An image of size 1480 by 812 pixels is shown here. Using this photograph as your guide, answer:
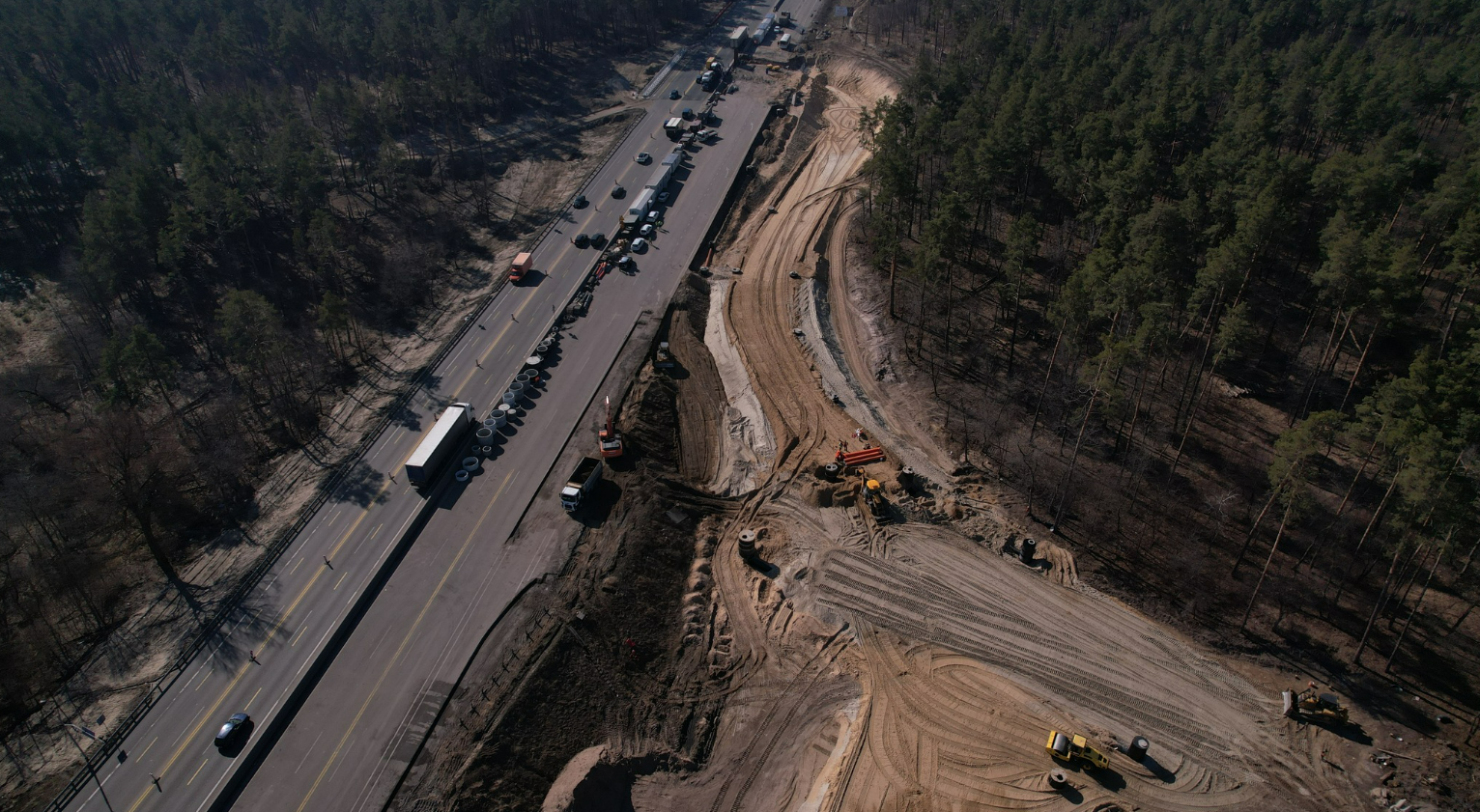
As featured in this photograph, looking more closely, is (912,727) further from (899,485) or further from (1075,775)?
(899,485)

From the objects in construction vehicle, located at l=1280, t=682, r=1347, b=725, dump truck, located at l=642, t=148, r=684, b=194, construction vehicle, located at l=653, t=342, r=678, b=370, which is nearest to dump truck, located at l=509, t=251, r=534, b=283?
construction vehicle, located at l=653, t=342, r=678, b=370

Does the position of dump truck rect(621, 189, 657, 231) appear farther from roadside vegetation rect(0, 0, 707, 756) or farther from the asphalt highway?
the asphalt highway

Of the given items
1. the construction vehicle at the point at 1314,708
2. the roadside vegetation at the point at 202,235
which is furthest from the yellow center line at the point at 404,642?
the construction vehicle at the point at 1314,708

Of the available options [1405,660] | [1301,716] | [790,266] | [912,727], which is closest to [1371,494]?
[1405,660]

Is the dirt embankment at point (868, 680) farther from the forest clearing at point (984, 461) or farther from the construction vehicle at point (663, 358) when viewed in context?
the construction vehicle at point (663, 358)

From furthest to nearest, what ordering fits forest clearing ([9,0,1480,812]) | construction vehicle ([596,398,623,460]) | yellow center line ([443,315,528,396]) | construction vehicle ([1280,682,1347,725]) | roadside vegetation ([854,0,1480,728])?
yellow center line ([443,315,528,396]), construction vehicle ([596,398,623,460]), roadside vegetation ([854,0,1480,728]), construction vehicle ([1280,682,1347,725]), forest clearing ([9,0,1480,812])

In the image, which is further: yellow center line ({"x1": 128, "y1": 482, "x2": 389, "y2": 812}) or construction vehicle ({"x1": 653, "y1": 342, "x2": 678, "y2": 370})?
construction vehicle ({"x1": 653, "y1": 342, "x2": 678, "y2": 370})
